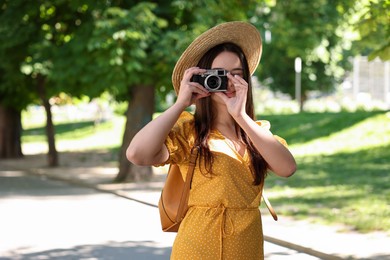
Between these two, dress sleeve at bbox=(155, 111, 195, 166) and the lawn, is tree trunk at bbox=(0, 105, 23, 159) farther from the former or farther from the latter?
dress sleeve at bbox=(155, 111, 195, 166)

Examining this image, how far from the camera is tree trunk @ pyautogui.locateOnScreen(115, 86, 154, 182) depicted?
2003cm

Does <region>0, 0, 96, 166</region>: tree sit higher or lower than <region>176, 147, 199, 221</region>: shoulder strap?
higher

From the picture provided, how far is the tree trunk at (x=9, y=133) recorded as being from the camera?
30812 millimetres

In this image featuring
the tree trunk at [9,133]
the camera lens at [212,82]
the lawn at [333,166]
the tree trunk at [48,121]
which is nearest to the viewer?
the camera lens at [212,82]

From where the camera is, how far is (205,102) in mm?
3711

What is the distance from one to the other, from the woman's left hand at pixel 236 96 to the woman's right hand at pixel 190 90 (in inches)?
2.8

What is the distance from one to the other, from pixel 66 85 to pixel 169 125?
1779 cm

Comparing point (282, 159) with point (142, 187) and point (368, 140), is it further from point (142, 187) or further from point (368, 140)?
point (368, 140)

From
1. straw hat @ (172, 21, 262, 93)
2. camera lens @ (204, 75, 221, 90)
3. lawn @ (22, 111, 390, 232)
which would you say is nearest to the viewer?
camera lens @ (204, 75, 221, 90)

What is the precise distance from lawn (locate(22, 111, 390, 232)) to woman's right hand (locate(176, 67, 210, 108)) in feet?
16.7

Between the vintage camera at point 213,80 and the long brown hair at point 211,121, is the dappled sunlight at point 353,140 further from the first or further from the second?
the vintage camera at point 213,80

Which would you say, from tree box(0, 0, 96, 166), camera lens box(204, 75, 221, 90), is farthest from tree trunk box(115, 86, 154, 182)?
camera lens box(204, 75, 221, 90)

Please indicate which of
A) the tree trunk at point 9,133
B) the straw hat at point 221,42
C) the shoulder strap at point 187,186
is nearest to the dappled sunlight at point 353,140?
the tree trunk at point 9,133

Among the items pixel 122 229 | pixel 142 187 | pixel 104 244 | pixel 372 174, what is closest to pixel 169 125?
pixel 104 244
